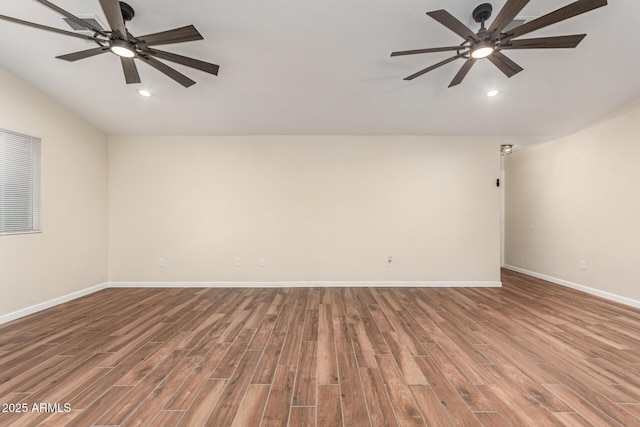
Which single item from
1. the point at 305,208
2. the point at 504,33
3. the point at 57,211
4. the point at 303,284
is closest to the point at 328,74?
the point at 504,33

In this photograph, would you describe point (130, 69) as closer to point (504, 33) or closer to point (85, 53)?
point (85, 53)

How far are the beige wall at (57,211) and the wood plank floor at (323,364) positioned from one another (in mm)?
415

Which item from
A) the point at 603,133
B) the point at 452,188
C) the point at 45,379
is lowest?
the point at 45,379

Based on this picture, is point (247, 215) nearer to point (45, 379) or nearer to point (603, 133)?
point (45, 379)

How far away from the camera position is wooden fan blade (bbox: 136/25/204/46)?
1994 millimetres

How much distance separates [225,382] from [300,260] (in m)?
2.70

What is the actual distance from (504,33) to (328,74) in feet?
5.50

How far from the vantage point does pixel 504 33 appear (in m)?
2.05

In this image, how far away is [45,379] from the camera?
1.89 metres

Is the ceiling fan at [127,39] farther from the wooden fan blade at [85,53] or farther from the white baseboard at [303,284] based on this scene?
the white baseboard at [303,284]

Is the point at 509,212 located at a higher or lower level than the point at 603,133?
lower

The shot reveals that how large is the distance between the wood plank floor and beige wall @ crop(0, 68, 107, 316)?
0.41 meters

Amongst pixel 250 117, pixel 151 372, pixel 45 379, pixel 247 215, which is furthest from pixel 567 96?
pixel 45 379

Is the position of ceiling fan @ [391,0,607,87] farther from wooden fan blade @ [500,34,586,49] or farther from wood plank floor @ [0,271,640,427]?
wood plank floor @ [0,271,640,427]
